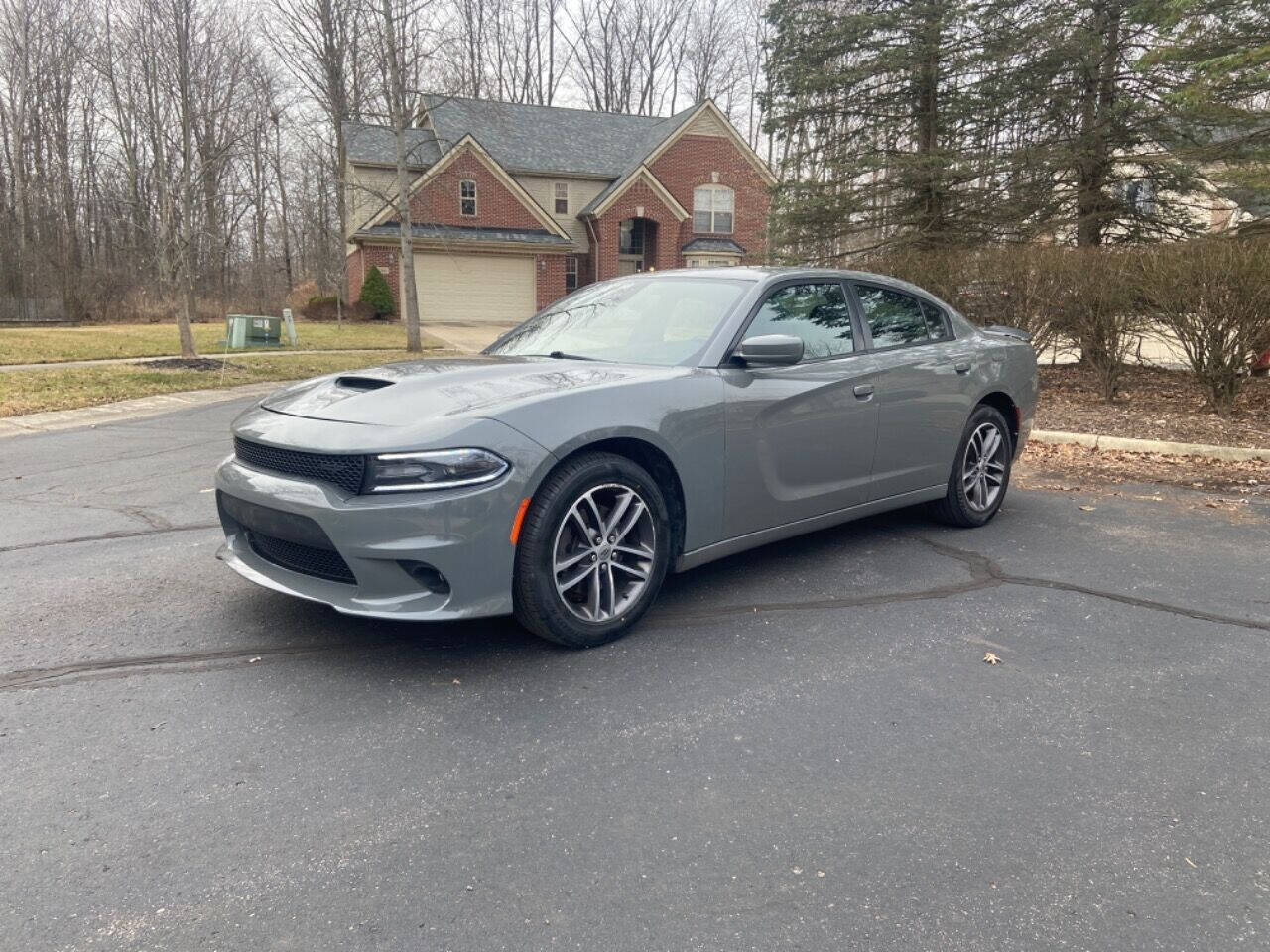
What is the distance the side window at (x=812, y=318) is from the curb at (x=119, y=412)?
8.00 m

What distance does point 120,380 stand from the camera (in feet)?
41.6

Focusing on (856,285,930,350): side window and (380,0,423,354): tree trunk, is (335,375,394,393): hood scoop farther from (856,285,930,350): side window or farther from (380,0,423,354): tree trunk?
(380,0,423,354): tree trunk

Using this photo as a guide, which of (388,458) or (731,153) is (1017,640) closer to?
(388,458)

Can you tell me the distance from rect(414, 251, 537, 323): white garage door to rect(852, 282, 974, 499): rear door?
2639cm

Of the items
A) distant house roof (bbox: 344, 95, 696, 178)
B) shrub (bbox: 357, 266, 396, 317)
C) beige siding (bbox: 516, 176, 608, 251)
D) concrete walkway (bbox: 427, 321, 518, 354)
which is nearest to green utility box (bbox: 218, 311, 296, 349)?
concrete walkway (bbox: 427, 321, 518, 354)

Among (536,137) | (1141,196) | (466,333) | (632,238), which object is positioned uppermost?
(536,137)

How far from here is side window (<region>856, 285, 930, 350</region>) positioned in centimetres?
486

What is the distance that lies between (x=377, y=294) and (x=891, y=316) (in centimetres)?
2690

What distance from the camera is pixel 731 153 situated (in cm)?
3519

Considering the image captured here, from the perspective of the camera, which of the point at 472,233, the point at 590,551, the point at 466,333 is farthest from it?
the point at 472,233

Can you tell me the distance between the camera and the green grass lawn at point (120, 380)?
10656 mm

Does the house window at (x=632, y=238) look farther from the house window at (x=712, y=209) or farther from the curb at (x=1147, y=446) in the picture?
the curb at (x=1147, y=446)

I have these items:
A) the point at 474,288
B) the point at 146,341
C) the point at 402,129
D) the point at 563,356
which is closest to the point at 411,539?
the point at 563,356

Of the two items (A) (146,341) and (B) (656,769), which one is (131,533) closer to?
(B) (656,769)
